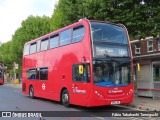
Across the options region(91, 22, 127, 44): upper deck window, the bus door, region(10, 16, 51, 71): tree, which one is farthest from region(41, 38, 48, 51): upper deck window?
region(10, 16, 51, 71): tree

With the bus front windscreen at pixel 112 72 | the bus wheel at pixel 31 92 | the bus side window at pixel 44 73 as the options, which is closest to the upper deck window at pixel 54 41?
the bus side window at pixel 44 73

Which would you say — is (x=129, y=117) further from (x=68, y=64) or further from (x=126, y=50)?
(x=68, y=64)

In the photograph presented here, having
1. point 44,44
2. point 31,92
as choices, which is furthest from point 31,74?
point 44,44

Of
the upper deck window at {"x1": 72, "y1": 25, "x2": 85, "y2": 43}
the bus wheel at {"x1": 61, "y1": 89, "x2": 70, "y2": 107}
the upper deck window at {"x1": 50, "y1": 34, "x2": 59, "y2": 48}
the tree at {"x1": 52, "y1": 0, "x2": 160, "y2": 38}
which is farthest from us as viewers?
the tree at {"x1": 52, "y1": 0, "x2": 160, "y2": 38}

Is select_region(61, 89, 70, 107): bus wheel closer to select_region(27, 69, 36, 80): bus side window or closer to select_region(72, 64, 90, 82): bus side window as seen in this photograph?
select_region(72, 64, 90, 82): bus side window

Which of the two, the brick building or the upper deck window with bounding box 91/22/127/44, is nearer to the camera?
the upper deck window with bounding box 91/22/127/44

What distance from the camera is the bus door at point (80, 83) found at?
15.1 metres

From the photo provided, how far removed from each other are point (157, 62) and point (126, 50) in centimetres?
584

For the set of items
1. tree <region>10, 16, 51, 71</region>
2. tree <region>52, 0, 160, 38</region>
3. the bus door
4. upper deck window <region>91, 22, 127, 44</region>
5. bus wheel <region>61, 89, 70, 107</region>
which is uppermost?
tree <region>10, 16, 51, 71</region>

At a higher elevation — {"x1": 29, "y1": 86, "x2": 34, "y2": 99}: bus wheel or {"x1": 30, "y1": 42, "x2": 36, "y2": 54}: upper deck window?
{"x1": 30, "y1": 42, "x2": 36, "y2": 54}: upper deck window

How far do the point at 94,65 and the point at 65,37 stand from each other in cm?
363

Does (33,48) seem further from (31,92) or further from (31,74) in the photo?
(31,92)

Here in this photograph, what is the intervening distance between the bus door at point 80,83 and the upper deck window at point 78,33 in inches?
50.1

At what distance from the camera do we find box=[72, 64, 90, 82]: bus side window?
49.3ft
